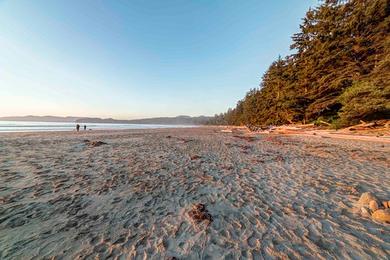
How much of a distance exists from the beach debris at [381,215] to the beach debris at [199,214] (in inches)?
125

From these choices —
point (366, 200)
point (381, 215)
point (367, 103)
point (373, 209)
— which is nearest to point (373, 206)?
point (373, 209)

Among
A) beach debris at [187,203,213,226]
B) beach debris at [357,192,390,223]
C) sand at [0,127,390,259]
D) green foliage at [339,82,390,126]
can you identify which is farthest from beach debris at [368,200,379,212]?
green foliage at [339,82,390,126]

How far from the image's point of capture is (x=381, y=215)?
127 inches

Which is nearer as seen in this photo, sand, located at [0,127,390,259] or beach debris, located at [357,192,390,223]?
sand, located at [0,127,390,259]

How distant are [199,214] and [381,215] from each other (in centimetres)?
346

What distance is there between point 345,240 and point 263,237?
1.27m

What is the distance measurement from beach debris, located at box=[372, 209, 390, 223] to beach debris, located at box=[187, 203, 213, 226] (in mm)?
3170

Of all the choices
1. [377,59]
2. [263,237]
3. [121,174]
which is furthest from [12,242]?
[377,59]

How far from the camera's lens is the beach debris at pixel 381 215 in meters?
3.17

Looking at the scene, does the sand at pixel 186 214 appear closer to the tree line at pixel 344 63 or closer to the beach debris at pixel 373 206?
the beach debris at pixel 373 206

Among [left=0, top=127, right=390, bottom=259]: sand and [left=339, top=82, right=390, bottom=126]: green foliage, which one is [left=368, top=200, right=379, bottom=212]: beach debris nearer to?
[left=0, top=127, right=390, bottom=259]: sand

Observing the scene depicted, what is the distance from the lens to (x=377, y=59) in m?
19.2

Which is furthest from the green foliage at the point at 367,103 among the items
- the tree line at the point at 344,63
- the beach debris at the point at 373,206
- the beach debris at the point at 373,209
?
the beach debris at the point at 373,206

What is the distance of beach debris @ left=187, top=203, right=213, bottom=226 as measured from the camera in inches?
133
